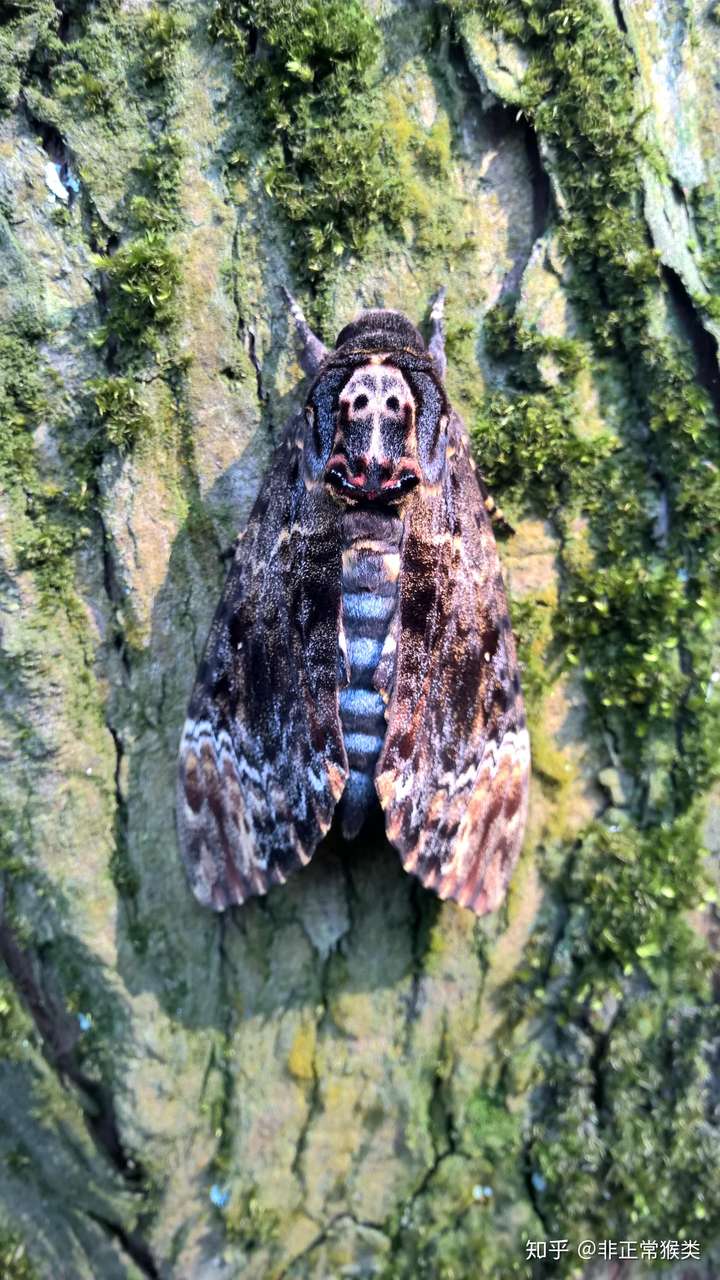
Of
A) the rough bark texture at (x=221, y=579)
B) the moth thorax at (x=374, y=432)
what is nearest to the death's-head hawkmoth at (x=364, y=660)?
the moth thorax at (x=374, y=432)

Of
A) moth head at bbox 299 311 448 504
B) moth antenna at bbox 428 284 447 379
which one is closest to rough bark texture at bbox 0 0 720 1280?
moth antenna at bbox 428 284 447 379

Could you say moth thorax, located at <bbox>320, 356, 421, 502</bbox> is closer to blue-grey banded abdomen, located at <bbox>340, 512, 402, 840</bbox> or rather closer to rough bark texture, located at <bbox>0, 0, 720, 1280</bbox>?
blue-grey banded abdomen, located at <bbox>340, 512, 402, 840</bbox>

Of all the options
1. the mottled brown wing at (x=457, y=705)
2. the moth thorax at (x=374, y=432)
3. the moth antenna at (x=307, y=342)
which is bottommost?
the mottled brown wing at (x=457, y=705)

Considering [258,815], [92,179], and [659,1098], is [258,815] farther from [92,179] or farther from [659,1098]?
[92,179]

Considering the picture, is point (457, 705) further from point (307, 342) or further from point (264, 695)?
point (307, 342)

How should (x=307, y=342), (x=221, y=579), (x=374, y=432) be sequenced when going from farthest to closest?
(x=221, y=579) < (x=307, y=342) < (x=374, y=432)

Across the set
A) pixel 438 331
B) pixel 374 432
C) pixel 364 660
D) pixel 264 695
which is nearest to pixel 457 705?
pixel 364 660

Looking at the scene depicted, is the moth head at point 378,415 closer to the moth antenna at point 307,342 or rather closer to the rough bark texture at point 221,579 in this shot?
the moth antenna at point 307,342

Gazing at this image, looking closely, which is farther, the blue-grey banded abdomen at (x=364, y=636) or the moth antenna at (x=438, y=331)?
the moth antenna at (x=438, y=331)

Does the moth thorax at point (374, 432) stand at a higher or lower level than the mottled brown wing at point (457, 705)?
higher
